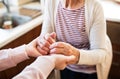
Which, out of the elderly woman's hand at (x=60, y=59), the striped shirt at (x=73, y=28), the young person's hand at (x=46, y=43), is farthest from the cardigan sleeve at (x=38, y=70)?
the striped shirt at (x=73, y=28)

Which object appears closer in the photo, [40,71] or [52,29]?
[40,71]

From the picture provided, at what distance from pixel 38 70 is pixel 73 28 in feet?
1.36

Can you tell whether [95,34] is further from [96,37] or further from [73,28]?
[73,28]

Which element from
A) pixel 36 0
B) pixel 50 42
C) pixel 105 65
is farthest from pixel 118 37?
pixel 36 0

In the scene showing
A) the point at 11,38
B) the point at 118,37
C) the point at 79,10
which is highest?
the point at 79,10

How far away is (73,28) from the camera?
105cm

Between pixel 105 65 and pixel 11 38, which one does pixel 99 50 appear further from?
pixel 11 38

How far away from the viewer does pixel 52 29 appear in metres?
1.15

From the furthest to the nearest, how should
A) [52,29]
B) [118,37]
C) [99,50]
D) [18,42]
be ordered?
[118,37], [18,42], [52,29], [99,50]

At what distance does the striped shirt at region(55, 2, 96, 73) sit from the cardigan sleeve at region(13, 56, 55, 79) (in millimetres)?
307

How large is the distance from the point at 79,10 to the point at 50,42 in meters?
0.24

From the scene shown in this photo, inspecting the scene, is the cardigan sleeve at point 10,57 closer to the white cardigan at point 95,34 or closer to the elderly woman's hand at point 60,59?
the elderly woman's hand at point 60,59

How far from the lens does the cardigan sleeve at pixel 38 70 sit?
69 centimetres

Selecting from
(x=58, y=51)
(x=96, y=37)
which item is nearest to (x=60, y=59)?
(x=58, y=51)
